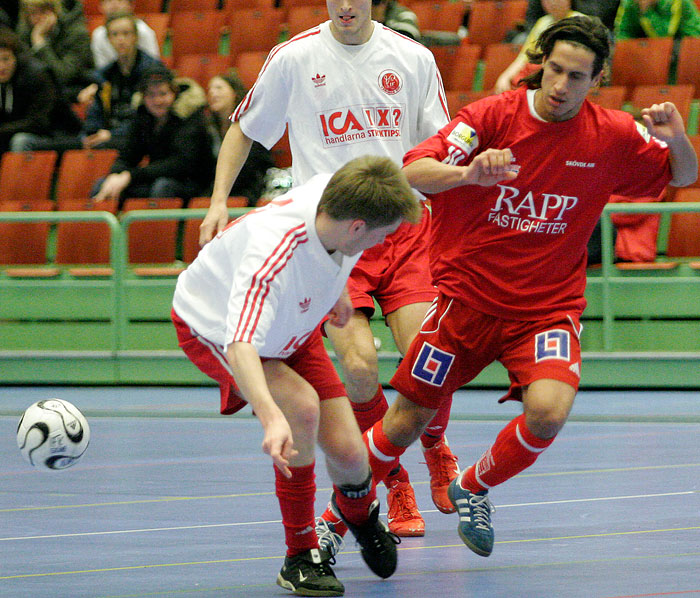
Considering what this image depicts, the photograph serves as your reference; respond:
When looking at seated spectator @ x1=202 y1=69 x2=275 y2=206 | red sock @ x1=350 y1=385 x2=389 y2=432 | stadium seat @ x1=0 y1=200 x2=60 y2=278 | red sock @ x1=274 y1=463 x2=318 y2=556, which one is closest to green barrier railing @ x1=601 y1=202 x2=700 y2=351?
seated spectator @ x1=202 y1=69 x2=275 y2=206

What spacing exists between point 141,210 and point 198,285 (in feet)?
18.6

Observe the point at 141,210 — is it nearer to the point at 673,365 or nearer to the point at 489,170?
the point at 673,365

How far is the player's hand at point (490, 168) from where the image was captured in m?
3.77

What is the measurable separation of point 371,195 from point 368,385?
1.48m

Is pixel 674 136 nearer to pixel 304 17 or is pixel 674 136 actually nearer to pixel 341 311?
pixel 341 311

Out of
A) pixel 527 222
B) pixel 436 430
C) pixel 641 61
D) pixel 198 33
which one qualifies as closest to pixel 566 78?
pixel 527 222

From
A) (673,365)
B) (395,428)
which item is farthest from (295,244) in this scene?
(673,365)

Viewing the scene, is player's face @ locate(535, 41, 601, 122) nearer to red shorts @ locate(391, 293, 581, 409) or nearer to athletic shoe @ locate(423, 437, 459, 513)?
red shorts @ locate(391, 293, 581, 409)

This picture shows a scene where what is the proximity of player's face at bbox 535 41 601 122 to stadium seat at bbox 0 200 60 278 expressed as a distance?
614 cm

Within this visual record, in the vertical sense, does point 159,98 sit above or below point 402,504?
below

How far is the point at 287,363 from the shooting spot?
3.89 m

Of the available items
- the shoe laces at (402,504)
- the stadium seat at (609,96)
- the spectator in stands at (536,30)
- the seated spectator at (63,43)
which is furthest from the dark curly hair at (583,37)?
the seated spectator at (63,43)

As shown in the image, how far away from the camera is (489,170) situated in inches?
149

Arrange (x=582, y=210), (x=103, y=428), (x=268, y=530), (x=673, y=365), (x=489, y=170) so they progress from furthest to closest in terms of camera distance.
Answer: (x=673, y=365) < (x=103, y=428) < (x=268, y=530) < (x=582, y=210) < (x=489, y=170)
